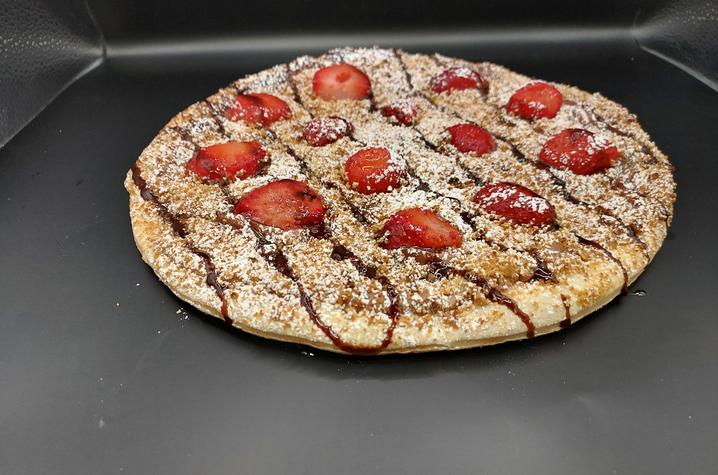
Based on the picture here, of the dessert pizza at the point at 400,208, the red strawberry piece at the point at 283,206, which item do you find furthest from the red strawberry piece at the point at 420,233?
the red strawberry piece at the point at 283,206

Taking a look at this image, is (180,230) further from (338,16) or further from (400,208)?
(338,16)

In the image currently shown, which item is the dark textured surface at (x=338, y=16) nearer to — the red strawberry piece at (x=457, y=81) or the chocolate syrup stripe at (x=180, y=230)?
the red strawberry piece at (x=457, y=81)

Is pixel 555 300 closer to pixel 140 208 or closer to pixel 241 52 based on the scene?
pixel 140 208

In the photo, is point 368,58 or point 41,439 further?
point 368,58

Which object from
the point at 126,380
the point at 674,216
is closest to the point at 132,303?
Answer: the point at 126,380

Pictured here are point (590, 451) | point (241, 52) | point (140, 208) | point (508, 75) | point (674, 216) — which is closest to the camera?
point (590, 451)

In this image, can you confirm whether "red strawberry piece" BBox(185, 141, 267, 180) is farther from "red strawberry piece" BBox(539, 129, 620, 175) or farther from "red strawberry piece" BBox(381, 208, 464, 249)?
"red strawberry piece" BBox(539, 129, 620, 175)

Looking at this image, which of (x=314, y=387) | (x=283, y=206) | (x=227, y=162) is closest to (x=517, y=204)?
(x=283, y=206)
